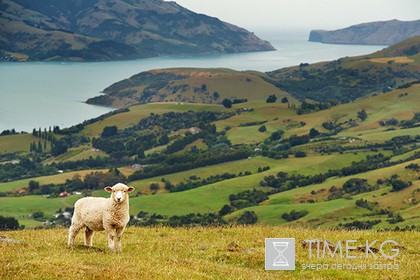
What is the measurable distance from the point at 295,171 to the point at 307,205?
5118 cm

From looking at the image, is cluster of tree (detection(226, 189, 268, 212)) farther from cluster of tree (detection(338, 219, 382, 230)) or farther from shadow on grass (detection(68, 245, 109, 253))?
shadow on grass (detection(68, 245, 109, 253))

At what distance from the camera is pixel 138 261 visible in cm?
1923

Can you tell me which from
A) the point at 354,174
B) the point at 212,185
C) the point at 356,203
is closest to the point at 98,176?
the point at 212,185

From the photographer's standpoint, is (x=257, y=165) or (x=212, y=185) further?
(x=257, y=165)

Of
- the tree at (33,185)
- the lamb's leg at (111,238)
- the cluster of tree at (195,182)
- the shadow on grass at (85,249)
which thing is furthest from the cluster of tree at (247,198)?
the lamb's leg at (111,238)

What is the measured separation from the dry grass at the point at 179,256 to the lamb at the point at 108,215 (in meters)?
0.61

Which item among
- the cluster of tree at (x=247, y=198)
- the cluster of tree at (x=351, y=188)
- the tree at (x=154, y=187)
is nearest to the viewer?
the cluster of tree at (x=351, y=188)

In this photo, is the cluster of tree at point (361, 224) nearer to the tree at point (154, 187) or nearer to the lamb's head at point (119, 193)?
the tree at point (154, 187)

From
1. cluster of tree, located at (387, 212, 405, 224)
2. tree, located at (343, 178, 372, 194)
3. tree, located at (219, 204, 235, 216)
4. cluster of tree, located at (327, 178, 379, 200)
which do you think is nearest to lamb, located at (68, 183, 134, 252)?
cluster of tree, located at (387, 212, 405, 224)

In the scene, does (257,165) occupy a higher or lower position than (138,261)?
lower

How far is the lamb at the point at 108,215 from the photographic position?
21.7m

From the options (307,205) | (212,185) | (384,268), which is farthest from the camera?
(212,185)

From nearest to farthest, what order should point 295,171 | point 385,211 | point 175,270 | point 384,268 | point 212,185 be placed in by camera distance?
point 175,270, point 384,268, point 385,211, point 212,185, point 295,171

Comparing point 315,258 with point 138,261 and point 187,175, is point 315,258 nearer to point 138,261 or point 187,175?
point 138,261
